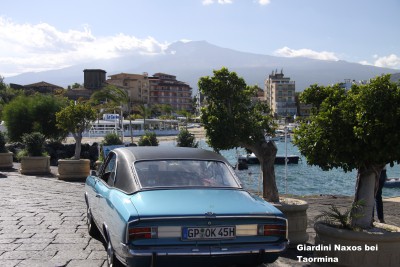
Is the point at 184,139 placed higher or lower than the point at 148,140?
higher

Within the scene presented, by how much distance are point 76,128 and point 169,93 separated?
142984 mm

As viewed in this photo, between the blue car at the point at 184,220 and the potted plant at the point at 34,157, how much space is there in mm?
11792

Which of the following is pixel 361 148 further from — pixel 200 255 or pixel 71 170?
pixel 71 170

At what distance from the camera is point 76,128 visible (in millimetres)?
16016

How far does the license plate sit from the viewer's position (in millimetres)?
4395

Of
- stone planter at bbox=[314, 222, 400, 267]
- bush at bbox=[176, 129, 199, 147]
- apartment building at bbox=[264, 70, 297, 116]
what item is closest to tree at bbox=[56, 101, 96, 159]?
bush at bbox=[176, 129, 199, 147]

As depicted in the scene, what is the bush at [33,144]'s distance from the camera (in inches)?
648

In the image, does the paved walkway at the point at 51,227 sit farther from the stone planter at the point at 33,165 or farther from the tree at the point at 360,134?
the stone planter at the point at 33,165

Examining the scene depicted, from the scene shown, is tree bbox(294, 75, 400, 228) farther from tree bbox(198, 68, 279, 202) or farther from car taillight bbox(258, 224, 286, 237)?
car taillight bbox(258, 224, 286, 237)

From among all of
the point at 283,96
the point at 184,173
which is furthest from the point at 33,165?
the point at 283,96

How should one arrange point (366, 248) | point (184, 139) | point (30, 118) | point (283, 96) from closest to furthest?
point (366, 248) < point (184, 139) < point (30, 118) < point (283, 96)

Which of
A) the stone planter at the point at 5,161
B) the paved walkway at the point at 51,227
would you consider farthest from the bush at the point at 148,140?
the paved walkway at the point at 51,227

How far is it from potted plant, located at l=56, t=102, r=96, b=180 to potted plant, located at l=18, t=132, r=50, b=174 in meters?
1.33

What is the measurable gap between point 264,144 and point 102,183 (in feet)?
9.08
